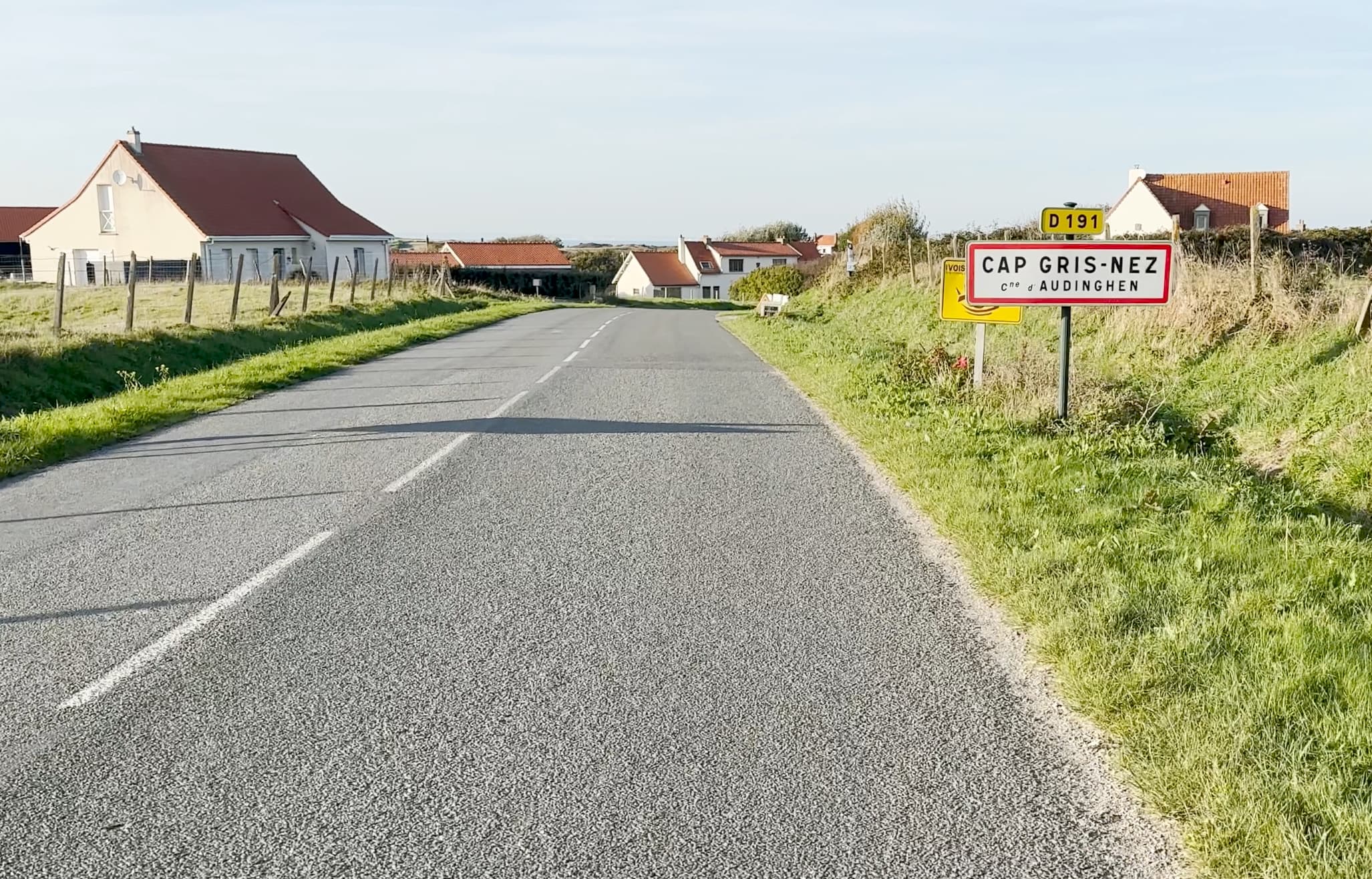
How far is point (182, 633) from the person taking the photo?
5.37m

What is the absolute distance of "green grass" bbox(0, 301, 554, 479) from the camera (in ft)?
36.4

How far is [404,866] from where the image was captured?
3.38 m

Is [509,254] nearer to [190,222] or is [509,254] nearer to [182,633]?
[190,222]

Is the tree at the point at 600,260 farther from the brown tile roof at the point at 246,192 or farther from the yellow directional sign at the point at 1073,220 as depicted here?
the yellow directional sign at the point at 1073,220

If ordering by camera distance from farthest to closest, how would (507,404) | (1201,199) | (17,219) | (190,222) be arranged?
(17,219) < (1201,199) < (190,222) < (507,404)

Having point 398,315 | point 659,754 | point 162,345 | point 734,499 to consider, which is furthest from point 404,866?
point 398,315

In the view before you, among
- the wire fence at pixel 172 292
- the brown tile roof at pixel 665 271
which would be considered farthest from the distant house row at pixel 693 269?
the wire fence at pixel 172 292

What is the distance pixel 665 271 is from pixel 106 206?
61085mm

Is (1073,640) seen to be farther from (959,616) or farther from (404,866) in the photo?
(404,866)

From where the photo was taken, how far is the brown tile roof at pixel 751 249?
114 metres

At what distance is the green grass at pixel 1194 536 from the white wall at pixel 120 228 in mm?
46519

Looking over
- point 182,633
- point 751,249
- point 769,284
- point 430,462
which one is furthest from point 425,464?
point 751,249

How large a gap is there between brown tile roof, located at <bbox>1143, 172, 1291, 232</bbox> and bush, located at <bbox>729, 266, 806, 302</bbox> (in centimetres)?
1986

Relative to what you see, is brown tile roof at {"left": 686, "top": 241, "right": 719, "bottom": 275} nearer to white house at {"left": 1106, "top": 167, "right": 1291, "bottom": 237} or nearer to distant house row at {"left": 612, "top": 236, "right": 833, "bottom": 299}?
distant house row at {"left": 612, "top": 236, "right": 833, "bottom": 299}
